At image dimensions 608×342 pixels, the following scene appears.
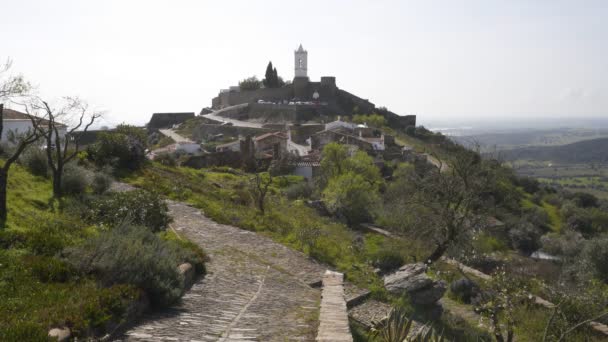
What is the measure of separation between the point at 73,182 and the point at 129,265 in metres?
9.61

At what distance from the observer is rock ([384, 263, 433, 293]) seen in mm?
11398

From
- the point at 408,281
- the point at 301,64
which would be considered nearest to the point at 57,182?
the point at 408,281

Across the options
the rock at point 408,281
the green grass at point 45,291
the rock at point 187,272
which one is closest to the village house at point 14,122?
the green grass at point 45,291

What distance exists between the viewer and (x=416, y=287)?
11.5 meters

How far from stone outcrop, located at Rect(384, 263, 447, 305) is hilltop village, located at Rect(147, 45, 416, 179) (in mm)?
27579

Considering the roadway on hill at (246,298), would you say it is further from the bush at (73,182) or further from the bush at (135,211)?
the bush at (73,182)

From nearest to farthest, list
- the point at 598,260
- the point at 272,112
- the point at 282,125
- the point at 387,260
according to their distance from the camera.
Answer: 1. the point at 387,260
2. the point at 598,260
3. the point at 282,125
4. the point at 272,112

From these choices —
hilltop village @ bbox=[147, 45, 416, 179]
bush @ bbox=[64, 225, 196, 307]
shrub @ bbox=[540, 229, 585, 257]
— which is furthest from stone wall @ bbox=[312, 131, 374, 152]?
bush @ bbox=[64, 225, 196, 307]

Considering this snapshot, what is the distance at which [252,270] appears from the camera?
10.9 m

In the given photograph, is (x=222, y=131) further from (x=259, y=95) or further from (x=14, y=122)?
(x=14, y=122)

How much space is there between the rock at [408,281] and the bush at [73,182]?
10.1m

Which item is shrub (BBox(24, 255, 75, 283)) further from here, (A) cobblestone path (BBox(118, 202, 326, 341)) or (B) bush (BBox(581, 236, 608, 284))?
(B) bush (BBox(581, 236, 608, 284))

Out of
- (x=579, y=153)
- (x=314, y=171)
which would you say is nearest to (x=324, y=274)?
(x=314, y=171)

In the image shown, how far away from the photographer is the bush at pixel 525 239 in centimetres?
3534
